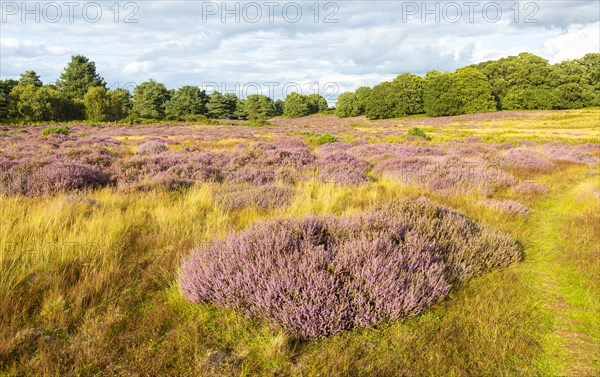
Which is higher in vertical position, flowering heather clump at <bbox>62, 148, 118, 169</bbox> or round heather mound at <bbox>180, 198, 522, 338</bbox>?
flowering heather clump at <bbox>62, 148, 118, 169</bbox>

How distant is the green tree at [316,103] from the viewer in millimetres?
114625

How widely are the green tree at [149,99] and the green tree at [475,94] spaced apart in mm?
68689

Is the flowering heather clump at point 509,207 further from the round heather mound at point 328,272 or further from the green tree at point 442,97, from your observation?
the green tree at point 442,97

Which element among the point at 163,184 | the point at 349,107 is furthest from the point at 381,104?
the point at 163,184

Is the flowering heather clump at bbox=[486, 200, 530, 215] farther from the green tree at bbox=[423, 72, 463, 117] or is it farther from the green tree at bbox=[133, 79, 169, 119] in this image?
the green tree at bbox=[133, 79, 169, 119]

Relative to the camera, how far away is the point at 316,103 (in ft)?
390

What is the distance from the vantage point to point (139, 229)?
5094 mm

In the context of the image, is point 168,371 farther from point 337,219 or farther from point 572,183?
point 572,183

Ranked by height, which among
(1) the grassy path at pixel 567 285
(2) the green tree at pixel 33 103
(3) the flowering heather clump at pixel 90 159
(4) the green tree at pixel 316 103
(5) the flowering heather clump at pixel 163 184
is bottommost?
(1) the grassy path at pixel 567 285

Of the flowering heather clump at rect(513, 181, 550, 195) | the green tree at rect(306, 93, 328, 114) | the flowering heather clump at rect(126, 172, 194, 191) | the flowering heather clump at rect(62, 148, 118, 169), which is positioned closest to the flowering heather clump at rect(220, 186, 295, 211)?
the flowering heather clump at rect(126, 172, 194, 191)

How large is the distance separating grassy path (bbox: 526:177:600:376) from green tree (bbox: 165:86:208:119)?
3371 inches

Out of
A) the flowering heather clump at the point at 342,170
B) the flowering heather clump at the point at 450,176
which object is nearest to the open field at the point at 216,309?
the flowering heather clump at the point at 450,176

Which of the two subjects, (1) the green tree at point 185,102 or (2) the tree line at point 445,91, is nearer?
(2) the tree line at point 445,91

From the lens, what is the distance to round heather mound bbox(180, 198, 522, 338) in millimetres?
2936
